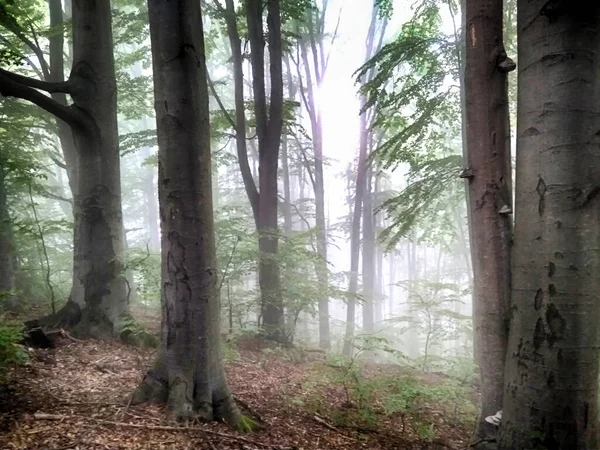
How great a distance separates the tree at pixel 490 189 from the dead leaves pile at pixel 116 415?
1.28 m

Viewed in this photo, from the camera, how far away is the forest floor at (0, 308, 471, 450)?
2834 mm

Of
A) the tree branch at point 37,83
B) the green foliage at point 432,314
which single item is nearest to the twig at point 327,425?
the green foliage at point 432,314

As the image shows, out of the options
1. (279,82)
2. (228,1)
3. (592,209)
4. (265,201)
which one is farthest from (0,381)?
(228,1)

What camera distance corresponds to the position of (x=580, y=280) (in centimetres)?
226

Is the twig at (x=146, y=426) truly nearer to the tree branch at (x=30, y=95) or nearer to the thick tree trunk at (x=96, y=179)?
the thick tree trunk at (x=96, y=179)

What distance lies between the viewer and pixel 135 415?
125 inches

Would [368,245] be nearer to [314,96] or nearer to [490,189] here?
[314,96]

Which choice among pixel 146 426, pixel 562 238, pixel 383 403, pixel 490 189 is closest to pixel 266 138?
pixel 383 403

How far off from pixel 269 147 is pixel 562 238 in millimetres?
6246

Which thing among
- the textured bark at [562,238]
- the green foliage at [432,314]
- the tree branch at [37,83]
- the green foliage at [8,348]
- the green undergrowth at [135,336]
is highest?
the tree branch at [37,83]

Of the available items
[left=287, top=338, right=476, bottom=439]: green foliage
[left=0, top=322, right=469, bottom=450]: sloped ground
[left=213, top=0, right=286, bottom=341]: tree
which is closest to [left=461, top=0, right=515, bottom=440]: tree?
[left=287, top=338, right=476, bottom=439]: green foliage

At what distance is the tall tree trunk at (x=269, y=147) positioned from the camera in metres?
7.57

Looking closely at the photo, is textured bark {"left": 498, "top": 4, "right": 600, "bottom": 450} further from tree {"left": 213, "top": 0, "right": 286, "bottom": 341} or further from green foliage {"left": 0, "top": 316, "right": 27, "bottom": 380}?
tree {"left": 213, "top": 0, "right": 286, "bottom": 341}

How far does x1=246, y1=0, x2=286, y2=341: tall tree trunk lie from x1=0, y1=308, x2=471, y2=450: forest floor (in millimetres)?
2087
